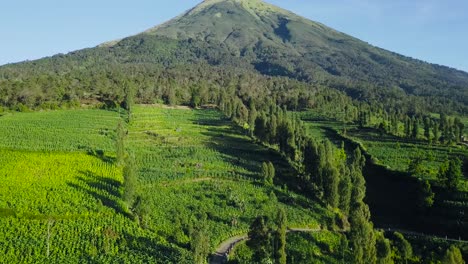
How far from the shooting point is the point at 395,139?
136250 millimetres

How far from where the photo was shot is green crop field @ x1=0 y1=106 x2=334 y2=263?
60688 millimetres

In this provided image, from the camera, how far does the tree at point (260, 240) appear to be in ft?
209

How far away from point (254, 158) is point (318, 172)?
77.3ft

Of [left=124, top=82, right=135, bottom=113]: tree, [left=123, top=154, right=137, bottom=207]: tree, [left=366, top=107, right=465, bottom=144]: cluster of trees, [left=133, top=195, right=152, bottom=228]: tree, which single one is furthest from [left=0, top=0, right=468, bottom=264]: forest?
[left=124, top=82, right=135, bottom=113]: tree

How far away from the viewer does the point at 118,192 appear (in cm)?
7862

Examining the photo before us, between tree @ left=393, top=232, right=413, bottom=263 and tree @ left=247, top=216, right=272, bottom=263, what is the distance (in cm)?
2197

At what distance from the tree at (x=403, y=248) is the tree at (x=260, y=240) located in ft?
72.1

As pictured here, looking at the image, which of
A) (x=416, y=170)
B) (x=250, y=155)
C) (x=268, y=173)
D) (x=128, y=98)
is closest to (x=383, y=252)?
(x=416, y=170)

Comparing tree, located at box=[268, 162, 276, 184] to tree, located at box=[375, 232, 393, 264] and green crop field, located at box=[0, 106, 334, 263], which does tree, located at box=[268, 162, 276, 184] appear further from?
tree, located at box=[375, 232, 393, 264]

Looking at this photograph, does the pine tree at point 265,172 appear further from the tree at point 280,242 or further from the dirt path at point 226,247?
the tree at point 280,242

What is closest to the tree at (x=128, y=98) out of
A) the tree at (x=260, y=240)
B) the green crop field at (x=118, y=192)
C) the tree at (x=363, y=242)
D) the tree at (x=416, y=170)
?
the green crop field at (x=118, y=192)

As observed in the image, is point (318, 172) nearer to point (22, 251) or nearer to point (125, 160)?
point (125, 160)

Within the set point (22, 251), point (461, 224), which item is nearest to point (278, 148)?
point (461, 224)

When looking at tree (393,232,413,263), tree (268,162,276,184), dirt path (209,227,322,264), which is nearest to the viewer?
dirt path (209,227,322,264)
